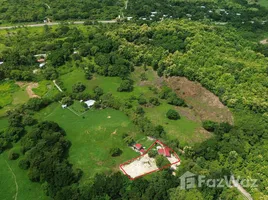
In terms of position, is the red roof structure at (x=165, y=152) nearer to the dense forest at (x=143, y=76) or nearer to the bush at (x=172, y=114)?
the dense forest at (x=143, y=76)

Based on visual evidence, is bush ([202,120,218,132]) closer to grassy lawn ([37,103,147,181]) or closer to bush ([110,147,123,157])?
grassy lawn ([37,103,147,181])

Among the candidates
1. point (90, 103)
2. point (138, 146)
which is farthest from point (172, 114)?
point (90, 103)

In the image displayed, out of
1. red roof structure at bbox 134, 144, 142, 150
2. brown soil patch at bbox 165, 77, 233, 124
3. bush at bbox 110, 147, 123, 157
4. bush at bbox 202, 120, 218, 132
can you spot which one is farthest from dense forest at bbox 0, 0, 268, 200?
bush at bbox 110, 147, 123, 157

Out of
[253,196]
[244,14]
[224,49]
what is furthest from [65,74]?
[244,14]

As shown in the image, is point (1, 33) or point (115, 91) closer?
point (115, 91)

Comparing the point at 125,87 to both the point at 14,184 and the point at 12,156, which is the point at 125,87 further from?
the point at 14,184

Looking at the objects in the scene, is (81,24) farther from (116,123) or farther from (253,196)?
(253,196)

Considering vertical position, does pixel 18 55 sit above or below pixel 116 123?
above
